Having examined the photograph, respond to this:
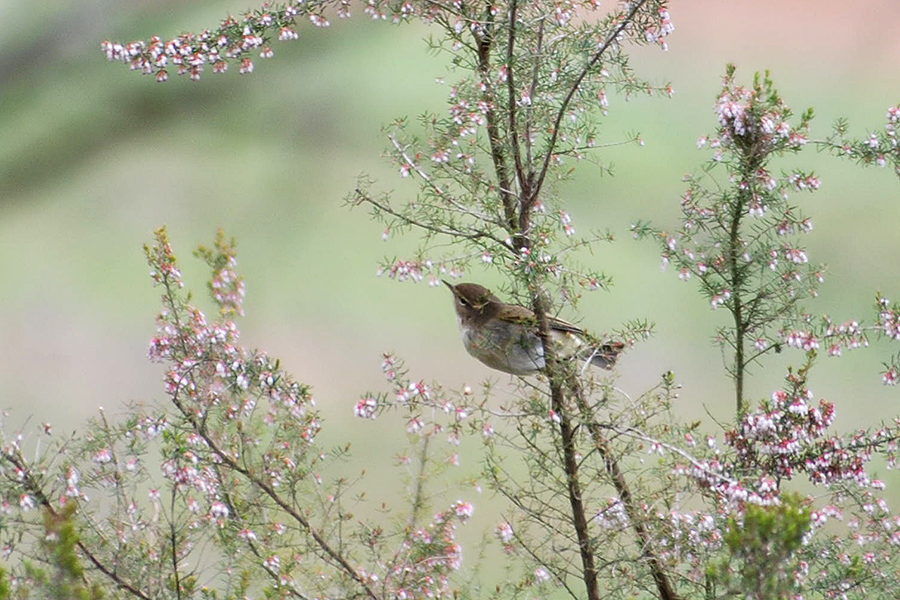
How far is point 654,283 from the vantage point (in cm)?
240

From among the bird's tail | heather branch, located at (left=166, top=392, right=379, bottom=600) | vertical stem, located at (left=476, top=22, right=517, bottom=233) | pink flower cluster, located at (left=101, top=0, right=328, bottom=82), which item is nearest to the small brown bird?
the bird's tail

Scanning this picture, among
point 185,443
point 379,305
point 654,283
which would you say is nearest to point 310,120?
point 379,305

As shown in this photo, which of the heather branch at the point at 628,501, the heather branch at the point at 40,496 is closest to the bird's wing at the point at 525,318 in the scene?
the heather branch at the point at 628,501

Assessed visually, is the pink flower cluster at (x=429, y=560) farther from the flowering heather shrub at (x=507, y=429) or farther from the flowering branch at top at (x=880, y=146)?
the flowering branch at top at (x=880, y=146)

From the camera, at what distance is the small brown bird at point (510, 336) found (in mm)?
1296

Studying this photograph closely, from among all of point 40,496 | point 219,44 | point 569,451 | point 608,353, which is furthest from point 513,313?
point 40,496

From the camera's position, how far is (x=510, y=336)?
1417 mm

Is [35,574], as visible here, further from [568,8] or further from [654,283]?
[654,283]

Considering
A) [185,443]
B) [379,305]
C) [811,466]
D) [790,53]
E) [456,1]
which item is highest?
[790,53]

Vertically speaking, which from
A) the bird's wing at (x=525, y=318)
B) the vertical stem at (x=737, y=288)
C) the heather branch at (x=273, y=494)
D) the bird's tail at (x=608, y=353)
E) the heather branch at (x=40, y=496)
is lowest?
the heather branch at (x=40, y=496)

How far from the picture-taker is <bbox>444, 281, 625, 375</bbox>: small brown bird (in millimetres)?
1296

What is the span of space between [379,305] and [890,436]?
Result: 1.27m

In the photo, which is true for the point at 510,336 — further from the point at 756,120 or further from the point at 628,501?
the point at 756,120

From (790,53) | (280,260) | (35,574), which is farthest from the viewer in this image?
(790,53)
